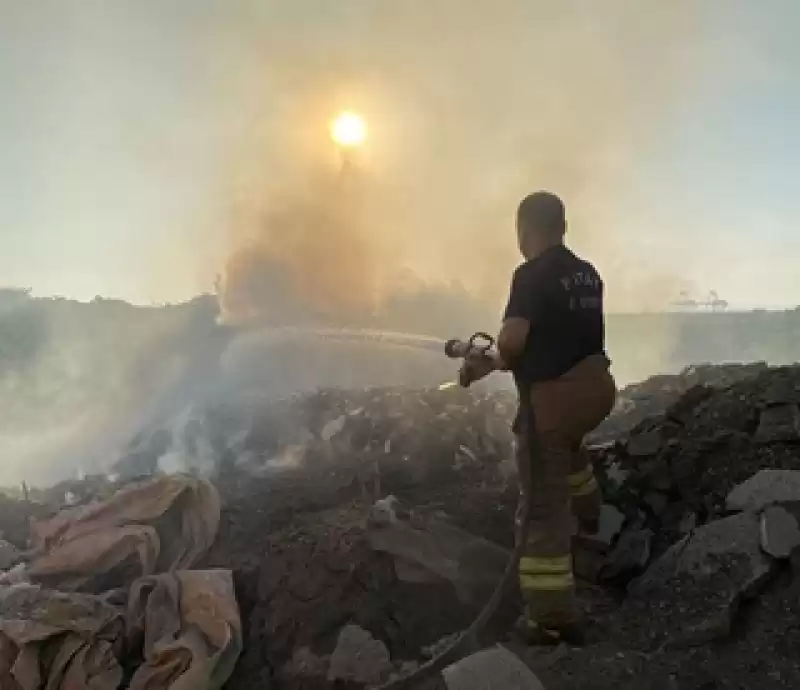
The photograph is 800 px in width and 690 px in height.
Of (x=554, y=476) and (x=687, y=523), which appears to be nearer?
(x=554, y=476)

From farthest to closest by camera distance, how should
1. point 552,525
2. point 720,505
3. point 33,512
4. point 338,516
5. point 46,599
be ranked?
point 33,512 < point 338,516 < point 720,505 < point 46,599 < point 552,525

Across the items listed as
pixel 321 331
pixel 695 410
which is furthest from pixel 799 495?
pixel 321 331

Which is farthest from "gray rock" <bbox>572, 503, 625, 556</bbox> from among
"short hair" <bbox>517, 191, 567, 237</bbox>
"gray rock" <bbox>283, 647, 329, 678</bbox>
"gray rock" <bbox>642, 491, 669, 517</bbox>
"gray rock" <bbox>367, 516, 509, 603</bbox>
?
"short hair" <bbox>517, 191, 567, 237</bbox>

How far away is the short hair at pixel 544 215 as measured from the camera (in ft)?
10.1

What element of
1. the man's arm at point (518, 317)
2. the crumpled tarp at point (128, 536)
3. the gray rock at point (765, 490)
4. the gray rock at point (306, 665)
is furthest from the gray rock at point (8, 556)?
the gray rock at point (765, 490)

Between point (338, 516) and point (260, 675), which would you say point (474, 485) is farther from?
point (260, 675)

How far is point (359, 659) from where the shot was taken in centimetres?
306

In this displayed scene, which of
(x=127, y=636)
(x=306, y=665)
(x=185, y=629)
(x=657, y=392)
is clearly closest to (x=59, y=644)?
(x=127, y=636)

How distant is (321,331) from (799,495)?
6372 mm

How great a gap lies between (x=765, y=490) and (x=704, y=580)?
55 cm

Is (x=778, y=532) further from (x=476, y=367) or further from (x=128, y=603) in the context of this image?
(x=128, y=603)

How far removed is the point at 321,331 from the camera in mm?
8984

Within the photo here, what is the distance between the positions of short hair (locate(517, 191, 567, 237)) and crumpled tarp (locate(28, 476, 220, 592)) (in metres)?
2.14

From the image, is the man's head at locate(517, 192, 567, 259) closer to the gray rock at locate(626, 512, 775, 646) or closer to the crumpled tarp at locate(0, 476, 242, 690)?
the gray rock at locate(626, 512, 775, 646)
